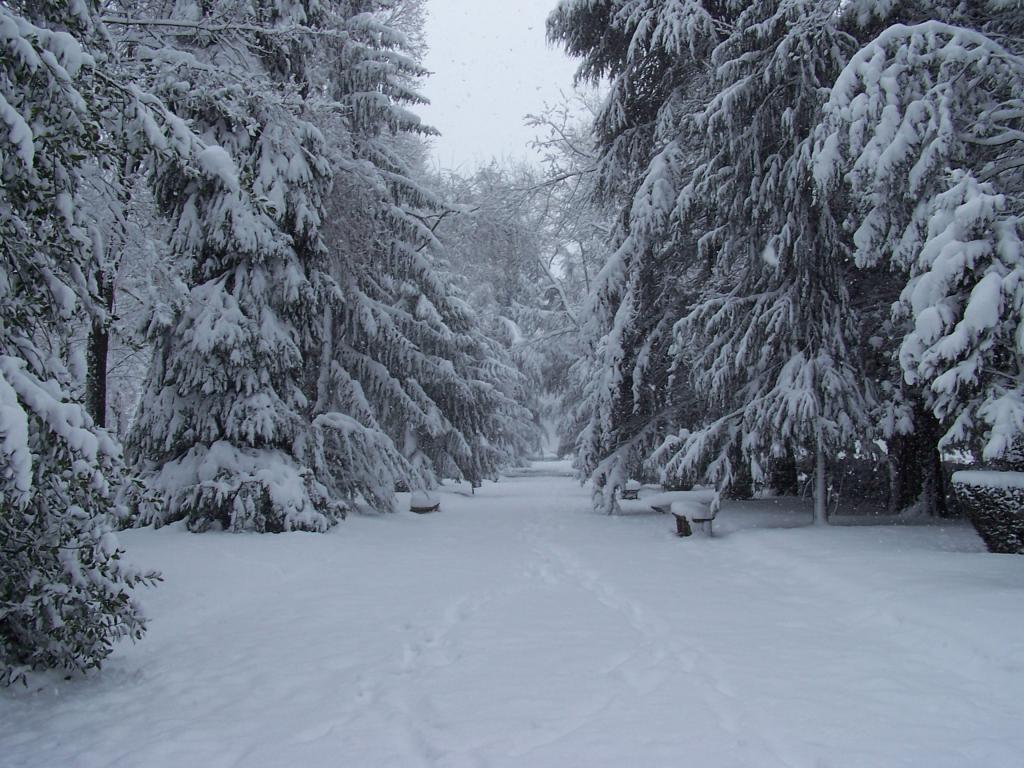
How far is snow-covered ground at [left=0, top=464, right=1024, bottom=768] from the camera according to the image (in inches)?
139

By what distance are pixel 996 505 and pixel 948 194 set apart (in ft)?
11.3

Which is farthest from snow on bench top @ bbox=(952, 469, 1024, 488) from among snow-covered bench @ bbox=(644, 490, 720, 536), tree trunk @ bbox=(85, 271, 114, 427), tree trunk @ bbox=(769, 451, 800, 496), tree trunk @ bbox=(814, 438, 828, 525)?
tree trunk @ bbox=(85, 271, 114, 427)

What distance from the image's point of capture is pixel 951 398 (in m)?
6.94

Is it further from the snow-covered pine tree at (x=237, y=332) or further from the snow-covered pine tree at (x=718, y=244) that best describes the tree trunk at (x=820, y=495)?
the snow-covered pine tree at (x=237, y=332)

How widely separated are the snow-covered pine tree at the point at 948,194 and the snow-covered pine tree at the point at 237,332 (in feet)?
23.2

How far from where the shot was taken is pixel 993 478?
26.3ft

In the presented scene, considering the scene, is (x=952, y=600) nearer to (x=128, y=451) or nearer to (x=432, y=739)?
(x=432, y=739)

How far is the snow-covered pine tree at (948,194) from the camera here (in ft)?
21.4

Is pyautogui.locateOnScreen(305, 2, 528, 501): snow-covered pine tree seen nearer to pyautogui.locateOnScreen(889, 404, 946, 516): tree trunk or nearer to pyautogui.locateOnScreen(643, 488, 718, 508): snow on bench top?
pyautogui.locateOnScreen(643, 488, 718, 508): snow on bench top

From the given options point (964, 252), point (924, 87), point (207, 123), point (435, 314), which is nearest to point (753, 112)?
point (924, 87)

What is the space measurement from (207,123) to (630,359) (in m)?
8.11

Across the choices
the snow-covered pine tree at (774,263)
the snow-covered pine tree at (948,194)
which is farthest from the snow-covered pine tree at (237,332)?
the snow-covered pine tree at (948,194)

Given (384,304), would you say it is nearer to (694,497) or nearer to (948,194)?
(694,497)

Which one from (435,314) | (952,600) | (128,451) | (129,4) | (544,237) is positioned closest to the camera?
(952,600)
